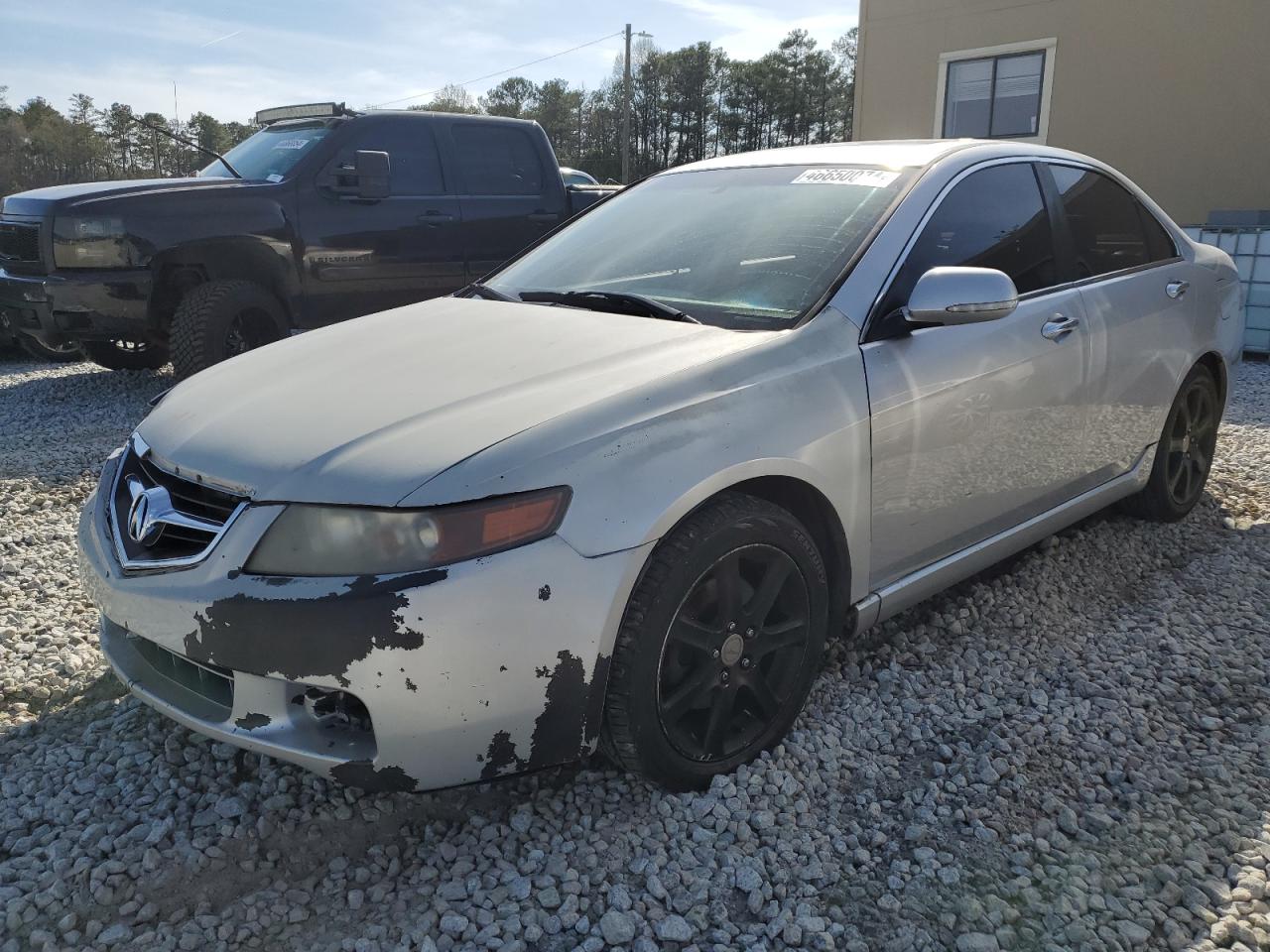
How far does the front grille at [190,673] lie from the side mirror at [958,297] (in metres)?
Result: 1.98

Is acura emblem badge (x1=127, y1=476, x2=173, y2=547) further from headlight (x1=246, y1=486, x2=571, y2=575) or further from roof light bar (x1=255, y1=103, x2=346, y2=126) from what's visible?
roof light bar (x1=255, y1=103, x2=346, y2=126)

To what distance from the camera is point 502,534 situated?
2008mm

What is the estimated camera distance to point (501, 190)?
7.90m

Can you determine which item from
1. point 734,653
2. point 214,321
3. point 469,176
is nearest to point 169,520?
point 734,653

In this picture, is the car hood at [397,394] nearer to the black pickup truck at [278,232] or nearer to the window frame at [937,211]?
the window frame at [937,211]

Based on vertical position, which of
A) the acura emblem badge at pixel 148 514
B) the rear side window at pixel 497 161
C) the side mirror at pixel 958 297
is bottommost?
the acura emblem badge at pixel 148 514

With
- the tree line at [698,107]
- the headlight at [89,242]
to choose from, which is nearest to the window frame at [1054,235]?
the headlight at [89,242]

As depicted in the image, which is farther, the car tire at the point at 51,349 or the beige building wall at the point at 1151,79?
the beige building wall at the point at 1151,79

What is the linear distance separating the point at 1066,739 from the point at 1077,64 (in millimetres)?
13677

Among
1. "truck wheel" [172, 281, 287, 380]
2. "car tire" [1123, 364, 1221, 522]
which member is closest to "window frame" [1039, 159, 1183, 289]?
"car tire" [1123, 364, 1221, 522]

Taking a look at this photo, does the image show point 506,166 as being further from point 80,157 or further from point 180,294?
point 80,157

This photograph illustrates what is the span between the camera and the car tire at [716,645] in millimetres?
2213

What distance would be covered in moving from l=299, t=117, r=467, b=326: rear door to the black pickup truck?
0.03 ft

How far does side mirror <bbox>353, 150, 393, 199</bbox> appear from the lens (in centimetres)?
668
